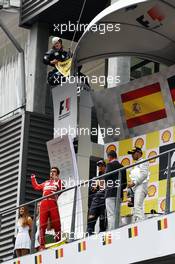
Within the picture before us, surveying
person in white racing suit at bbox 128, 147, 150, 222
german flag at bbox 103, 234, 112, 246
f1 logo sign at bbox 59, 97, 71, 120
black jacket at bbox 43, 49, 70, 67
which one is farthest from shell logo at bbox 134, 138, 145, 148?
german flag at bbox 103, 234, 112, 246

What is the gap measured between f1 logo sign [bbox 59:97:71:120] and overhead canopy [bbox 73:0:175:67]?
92 centimetres

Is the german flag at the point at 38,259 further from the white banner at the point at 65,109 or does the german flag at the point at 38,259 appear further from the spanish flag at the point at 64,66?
the spanish flag at the point at 64,66

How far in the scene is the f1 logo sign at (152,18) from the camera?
51.0 feet

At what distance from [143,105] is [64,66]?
210 cm

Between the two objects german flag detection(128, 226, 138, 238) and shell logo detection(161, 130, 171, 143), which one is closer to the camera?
german flag detection(128, 226, 138, 238)

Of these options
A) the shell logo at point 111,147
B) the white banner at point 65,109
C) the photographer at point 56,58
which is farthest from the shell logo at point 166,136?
the photographer at point 56,58

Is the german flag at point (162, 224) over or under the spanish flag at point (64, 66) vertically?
under

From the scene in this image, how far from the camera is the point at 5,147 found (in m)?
20.7

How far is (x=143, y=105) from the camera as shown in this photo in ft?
56.6

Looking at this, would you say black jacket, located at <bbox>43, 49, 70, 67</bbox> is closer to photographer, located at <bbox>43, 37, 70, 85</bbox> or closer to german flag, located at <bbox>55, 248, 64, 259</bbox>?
photographer, located at <bbox>43, 37, 70, 85</bbox>

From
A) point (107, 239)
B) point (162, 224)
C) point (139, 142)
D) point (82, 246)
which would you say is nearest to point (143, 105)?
point (139, 142)

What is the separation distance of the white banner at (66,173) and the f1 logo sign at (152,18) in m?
2.50

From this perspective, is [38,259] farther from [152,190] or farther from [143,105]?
[143,105]

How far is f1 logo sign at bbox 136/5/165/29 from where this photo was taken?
51.0 feet
